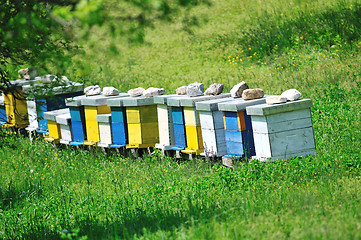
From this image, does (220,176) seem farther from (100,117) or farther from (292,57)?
(292,57)

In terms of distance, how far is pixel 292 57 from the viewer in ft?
48.1

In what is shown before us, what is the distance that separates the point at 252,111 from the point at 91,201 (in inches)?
110

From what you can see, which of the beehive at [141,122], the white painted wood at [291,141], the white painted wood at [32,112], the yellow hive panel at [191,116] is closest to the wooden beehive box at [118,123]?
the beehive at [141,122]

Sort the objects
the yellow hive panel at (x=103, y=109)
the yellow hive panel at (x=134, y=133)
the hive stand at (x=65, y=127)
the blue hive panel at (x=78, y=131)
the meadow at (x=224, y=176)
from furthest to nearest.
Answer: the hive stand at (x=65, y=127)
the blue hive panel at (x=78, y=131)
the yellow hive panel at (x=103, y=109)
the yellow hive panel at (x=134, y=133)
the meadow at (x=224, y=176)

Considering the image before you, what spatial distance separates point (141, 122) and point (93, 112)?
53.9 inches

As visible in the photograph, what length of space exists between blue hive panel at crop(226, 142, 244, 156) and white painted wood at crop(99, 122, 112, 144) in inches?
116

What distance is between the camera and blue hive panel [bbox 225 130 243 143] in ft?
24.1

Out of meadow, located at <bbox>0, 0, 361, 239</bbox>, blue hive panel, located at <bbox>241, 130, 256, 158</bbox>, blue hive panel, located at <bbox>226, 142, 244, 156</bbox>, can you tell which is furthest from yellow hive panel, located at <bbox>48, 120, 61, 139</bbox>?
blue hive panel, located at <bbox>241, 130, 256, 158</bbox>

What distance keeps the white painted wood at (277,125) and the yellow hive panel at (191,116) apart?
1295 millimetres

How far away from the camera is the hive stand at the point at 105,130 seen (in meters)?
9.42

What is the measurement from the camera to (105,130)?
9570mm

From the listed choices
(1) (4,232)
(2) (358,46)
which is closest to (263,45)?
(2) (358,46)

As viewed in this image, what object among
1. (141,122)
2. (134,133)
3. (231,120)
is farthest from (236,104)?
(134,133)

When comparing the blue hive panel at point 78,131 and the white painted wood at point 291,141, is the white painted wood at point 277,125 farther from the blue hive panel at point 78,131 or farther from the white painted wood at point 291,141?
the blue hive panel at point 78,131
